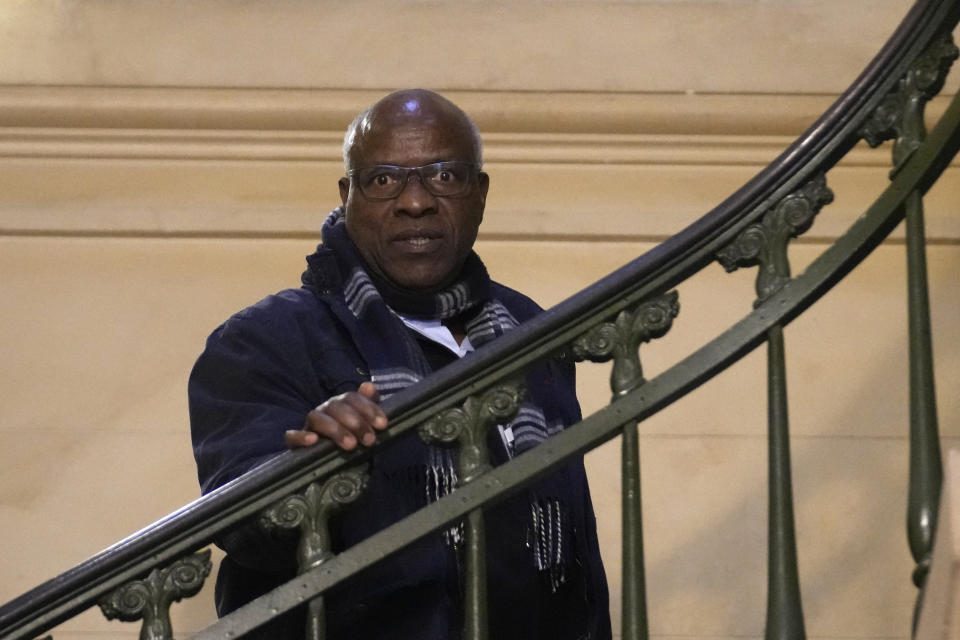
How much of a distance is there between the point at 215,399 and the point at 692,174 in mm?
2407

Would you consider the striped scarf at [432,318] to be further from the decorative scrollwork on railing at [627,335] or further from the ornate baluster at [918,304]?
the ornate baluster at [918,304]

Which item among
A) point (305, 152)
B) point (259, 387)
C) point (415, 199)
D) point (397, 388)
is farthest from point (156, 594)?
point (305, 152)

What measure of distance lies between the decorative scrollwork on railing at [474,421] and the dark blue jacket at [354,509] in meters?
0.25

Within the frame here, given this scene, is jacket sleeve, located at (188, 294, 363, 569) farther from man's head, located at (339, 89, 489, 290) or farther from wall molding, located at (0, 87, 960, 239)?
wall molding, located at (0, 87, 960, 239)

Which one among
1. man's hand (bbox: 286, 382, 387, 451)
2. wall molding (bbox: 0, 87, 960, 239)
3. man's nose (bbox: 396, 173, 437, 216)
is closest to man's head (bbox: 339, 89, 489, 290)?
man's nose (bbox: 396, 173, 437, 216)

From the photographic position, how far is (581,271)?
4.92m

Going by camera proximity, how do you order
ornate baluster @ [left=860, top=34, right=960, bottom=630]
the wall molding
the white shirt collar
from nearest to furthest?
ornate baluster @ [left=860, top=34, right=960, bottom=630] → the white shirt collar → the wall molding

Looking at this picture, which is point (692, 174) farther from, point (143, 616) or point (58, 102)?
point (143, 616)

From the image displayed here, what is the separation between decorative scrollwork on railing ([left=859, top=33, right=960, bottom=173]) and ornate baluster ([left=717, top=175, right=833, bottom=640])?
0.11m

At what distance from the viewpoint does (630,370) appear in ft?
8.41

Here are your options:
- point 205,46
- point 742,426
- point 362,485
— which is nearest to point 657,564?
point 742,426

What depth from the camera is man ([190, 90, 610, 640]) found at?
2.81 meters

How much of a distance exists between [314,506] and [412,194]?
0.86 metres

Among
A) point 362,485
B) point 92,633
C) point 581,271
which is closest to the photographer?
point 362,485
